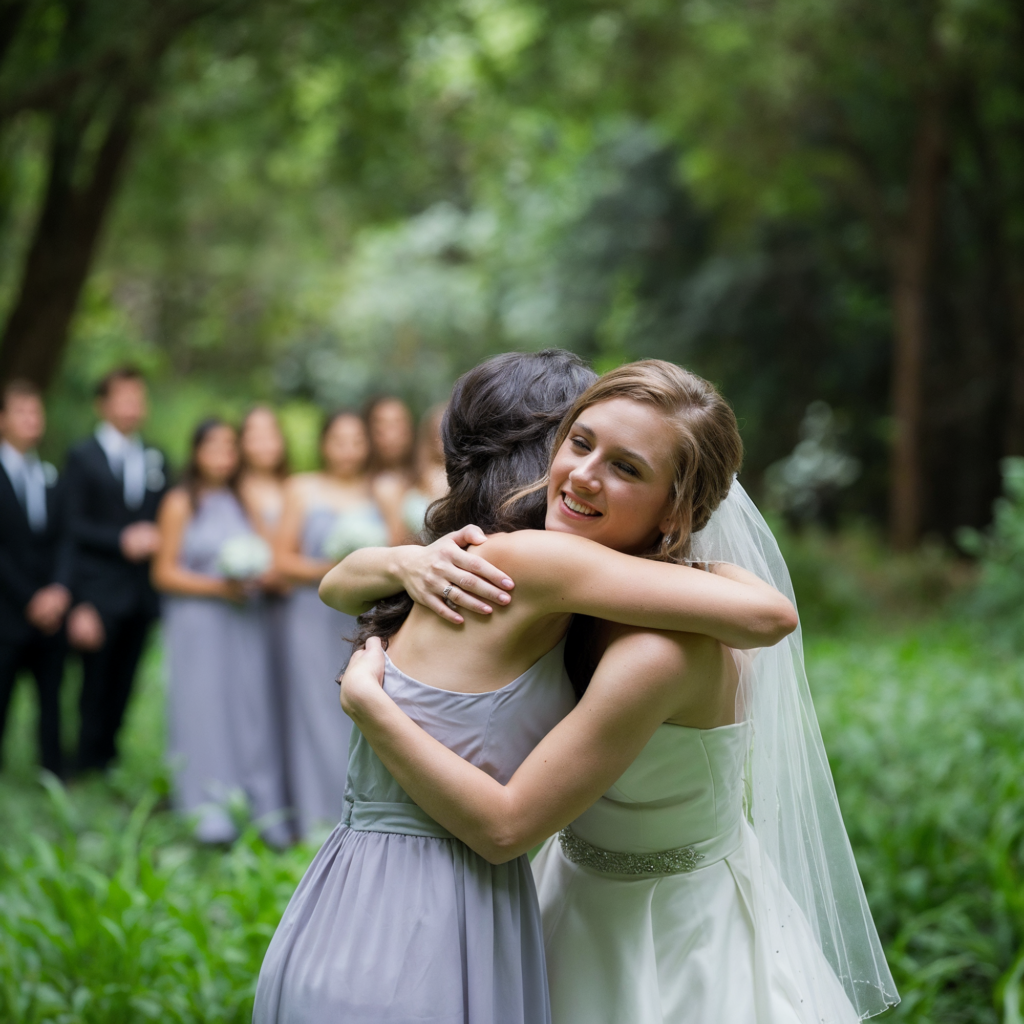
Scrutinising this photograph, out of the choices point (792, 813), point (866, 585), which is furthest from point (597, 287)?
point (792, 813)

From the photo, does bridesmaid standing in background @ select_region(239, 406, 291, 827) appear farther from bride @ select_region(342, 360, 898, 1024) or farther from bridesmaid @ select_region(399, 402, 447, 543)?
bride @ select_region(342, 360, 898, 1024)

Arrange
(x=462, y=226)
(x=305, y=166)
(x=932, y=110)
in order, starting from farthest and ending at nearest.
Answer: (x=462, y=226) < (x=305, y=166) < (x=932, y=110)

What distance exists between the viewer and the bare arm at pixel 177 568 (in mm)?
6395

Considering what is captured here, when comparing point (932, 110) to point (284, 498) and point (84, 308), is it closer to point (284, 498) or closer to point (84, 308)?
point (284, 498)

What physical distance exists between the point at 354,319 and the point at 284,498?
16442 mm

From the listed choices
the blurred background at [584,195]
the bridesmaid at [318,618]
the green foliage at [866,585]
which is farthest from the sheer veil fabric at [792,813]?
the green foliage at [866,585]

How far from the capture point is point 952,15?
969cm

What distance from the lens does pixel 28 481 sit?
7027mm

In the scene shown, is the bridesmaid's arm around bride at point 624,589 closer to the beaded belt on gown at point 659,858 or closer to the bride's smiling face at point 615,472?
the bride's smiling face at point 615,472

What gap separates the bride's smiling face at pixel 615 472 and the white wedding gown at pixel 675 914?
41 centimetres

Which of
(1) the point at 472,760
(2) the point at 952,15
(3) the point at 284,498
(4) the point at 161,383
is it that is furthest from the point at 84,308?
(1) the point at 472,760

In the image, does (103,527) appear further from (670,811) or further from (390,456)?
(670,811)

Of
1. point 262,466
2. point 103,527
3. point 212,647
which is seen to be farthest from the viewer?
point 103,527

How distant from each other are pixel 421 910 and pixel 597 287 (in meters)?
16.5
